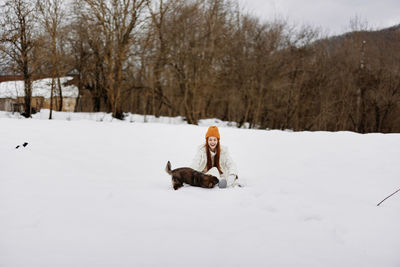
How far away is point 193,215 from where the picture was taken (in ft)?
9.39

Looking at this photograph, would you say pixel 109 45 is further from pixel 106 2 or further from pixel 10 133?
pixel 10 133

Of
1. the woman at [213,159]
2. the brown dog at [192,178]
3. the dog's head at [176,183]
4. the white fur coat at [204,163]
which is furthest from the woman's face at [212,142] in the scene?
the dog's head at [176,183]

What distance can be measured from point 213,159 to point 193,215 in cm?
175

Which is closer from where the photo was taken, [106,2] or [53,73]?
[53,73]

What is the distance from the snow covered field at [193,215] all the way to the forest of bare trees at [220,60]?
10268 millimetres

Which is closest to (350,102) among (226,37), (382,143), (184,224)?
(226,37)

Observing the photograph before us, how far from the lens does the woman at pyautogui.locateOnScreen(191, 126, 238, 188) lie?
443 cm

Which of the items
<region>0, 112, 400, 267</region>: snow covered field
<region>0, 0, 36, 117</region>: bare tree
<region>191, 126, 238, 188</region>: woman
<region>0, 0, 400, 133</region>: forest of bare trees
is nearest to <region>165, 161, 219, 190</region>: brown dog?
<region>0, 112, 400, 267</region>: snow covered field

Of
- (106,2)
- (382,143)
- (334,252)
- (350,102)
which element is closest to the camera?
(334,252)

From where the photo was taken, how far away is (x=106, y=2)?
15438 millimetres

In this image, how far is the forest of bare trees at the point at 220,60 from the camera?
46.1 ft

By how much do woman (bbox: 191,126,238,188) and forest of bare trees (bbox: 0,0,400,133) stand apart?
11.0m

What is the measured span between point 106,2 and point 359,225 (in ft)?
55.0

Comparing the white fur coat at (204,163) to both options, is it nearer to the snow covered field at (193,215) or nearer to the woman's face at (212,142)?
the woman's face at (212,142)
